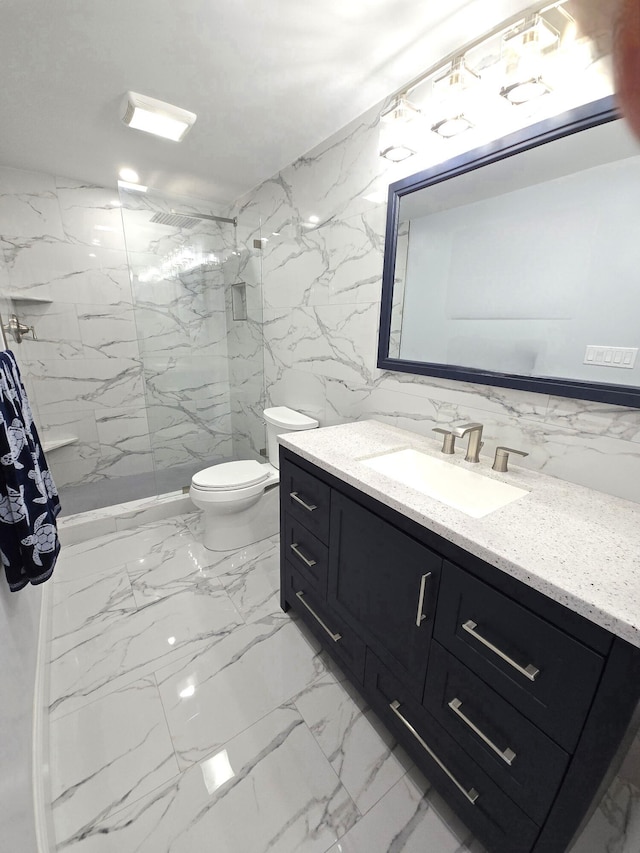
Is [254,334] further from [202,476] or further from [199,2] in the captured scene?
[199,2]

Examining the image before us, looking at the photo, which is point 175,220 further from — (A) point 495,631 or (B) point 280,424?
(A) point 495,631

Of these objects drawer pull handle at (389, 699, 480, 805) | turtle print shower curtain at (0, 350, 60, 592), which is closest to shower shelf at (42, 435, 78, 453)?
turtle print shower curtain at (0, 350, 60, 592)

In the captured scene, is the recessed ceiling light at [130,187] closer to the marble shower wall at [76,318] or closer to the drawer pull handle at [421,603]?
the marble shower wall at [76,318]

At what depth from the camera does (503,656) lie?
84cm

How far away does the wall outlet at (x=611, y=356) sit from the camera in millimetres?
1071

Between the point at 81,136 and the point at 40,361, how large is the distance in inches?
56.8

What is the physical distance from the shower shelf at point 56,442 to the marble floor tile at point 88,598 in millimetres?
994

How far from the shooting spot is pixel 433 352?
1557 mm

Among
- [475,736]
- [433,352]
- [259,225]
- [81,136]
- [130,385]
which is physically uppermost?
[81,136]

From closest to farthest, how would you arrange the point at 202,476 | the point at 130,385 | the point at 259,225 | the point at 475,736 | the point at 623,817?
the point at 475,736, the point at 623,817, the point at 202,476, the point at 259,225, the point at 130,385

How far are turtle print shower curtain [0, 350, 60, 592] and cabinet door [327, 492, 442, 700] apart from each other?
91 cm

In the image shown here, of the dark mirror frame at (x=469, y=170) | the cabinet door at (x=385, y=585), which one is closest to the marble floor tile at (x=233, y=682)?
the cabinet door at (x=385, y=585)

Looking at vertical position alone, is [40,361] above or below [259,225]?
below

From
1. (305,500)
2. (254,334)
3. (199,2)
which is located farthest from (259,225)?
(305,500)
